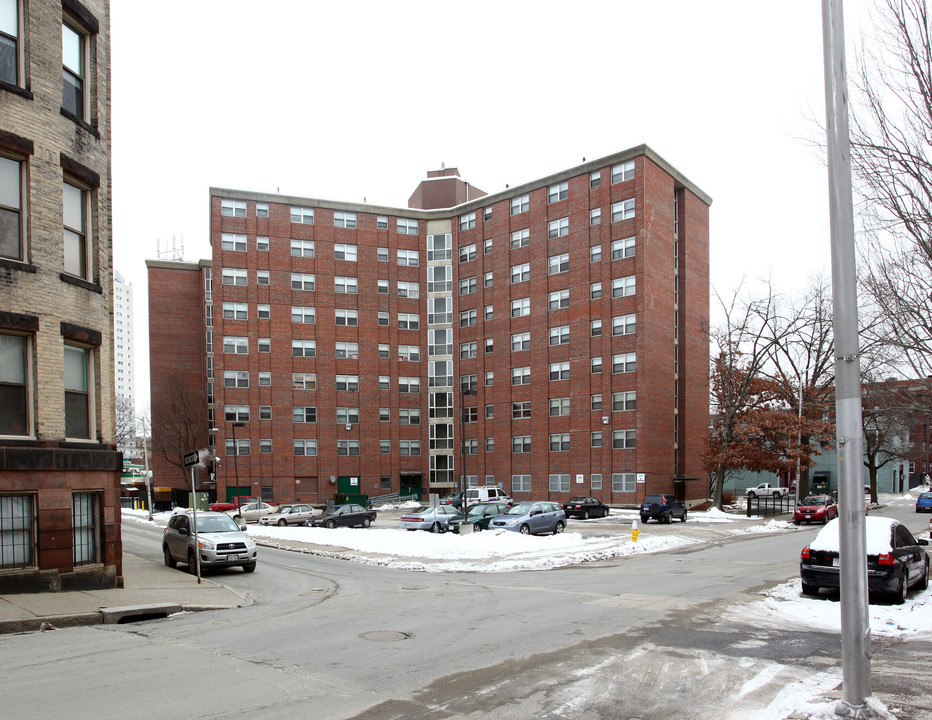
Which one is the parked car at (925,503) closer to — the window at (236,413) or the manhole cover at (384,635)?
the window at (236,413)

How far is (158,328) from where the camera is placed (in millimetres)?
79625

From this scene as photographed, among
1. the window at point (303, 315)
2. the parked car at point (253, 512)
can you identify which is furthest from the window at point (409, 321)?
the parked car at point (253, 512)

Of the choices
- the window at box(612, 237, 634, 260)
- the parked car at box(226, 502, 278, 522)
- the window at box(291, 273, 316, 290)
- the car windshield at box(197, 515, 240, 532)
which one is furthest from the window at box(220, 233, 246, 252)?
the car windshield at box(197, 515, 240, 532)

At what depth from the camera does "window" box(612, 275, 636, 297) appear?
54.1 metres

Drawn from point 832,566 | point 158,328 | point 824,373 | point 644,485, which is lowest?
point 644,485

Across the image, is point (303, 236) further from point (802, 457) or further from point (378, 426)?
point (802, 457)

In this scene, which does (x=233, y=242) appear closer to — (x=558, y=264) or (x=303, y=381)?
(x=303, y=381)

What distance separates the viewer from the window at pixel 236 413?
6069 cm

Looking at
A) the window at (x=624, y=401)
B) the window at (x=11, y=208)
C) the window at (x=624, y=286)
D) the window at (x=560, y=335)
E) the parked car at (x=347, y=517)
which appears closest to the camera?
the window at (x=11, y=208)

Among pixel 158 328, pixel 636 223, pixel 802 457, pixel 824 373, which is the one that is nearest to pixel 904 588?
pixel 802 457

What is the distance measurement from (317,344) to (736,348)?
34.3 metres

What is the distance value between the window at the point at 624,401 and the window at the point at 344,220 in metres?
28.2

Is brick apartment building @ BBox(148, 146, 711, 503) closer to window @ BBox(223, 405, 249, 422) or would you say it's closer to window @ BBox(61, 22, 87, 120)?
window @ BBox(223, 405, 249, 422)

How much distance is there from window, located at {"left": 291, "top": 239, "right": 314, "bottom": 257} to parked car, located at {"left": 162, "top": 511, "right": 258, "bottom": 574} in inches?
1726
